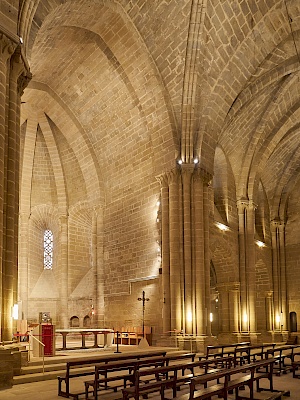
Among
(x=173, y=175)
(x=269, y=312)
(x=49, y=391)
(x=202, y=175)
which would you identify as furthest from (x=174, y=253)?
(x=269, y=312)

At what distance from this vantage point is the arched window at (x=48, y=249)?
26.2 meters

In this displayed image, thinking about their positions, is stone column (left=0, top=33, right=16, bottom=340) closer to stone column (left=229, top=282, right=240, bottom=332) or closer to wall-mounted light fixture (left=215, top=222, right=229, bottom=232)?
wall-mounted light fixture (left=215, top=222, right=229, bottom=232)

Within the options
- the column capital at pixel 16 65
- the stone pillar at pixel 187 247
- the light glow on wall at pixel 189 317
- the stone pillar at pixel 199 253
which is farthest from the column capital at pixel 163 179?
the column capital at pixel 16 65

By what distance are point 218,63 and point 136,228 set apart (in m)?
7.97

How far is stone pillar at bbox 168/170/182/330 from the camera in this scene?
19.3 metres

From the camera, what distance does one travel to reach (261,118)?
25.2 meters

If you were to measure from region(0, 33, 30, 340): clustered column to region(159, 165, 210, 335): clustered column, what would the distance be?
859 centimetres

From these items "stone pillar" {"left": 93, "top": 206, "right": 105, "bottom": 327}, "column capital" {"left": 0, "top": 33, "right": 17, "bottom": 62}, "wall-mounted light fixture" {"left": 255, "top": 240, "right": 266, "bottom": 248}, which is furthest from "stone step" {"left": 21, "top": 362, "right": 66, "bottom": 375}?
"wall-mounted light fixture" {"left": 255, "top": 240, "right": 266, "bottom": 248}

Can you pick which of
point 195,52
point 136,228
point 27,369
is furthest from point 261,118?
point 27,369

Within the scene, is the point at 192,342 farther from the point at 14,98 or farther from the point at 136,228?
the point at 14,98

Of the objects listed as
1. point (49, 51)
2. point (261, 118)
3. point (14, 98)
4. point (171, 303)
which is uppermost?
point (49, 51)

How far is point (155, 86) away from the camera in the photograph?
20750 mm

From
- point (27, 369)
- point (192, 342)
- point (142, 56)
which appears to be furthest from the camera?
point (142, 56)

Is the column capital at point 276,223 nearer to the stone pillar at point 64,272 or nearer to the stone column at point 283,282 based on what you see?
the stone column at point 283,282
